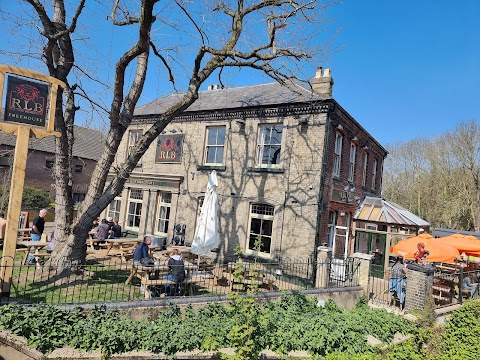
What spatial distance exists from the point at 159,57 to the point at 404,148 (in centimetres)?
3971

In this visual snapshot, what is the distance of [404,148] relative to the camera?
42.9 meters

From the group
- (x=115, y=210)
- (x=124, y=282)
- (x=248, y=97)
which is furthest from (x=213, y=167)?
(x=115, y=210)

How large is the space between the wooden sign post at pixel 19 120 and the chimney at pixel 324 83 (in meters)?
10.3

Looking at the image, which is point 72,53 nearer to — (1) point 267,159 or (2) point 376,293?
(1) point 267,159

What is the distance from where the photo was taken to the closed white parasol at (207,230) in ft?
36.4

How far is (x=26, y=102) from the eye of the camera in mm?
7324

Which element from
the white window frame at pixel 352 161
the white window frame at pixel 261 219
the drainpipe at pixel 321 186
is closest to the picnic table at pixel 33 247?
the white window frame at pixel 261 219

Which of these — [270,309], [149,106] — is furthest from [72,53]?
[149,106]

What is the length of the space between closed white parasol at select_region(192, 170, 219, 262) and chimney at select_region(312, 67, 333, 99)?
663 centimetres

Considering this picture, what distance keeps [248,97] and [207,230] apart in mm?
8014

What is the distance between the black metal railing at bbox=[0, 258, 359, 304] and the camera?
7.27 meters

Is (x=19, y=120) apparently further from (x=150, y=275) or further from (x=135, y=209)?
(x=135, y=209)

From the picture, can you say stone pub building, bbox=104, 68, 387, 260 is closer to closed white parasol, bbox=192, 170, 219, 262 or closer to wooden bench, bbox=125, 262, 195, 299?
closed white parasol, bbox=192, 170, 219, 262

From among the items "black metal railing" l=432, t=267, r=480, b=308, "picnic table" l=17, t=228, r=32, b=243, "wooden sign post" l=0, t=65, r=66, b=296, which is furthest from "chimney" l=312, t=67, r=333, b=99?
"picnic table" l=17, t=228, r=32, b=243
